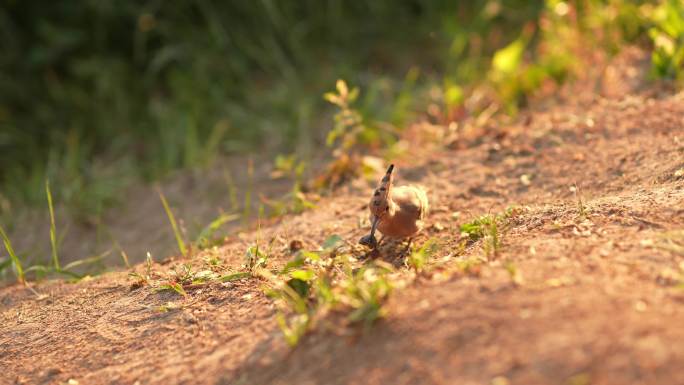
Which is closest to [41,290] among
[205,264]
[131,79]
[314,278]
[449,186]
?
[205,264]

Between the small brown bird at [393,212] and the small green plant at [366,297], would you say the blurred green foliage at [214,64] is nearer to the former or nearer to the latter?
the small brown bird at [393,212]

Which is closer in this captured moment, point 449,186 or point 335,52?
point 449,186

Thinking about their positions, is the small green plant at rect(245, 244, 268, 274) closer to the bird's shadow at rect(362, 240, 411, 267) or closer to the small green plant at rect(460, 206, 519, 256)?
the bird's shadow at rect(362, 240, 411, 267)

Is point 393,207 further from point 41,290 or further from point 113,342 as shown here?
point 41,290

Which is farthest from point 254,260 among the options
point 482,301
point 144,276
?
point 482,301

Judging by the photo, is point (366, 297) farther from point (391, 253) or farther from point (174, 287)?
point (174, 287)

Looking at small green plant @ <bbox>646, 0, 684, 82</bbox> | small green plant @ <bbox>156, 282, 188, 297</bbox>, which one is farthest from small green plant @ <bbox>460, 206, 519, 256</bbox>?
small green plant @ <bbox>646, 0, 684, 82</bbox>

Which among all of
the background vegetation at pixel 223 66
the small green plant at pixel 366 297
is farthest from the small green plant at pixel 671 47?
Result: the small green plant at pixel 366 297
